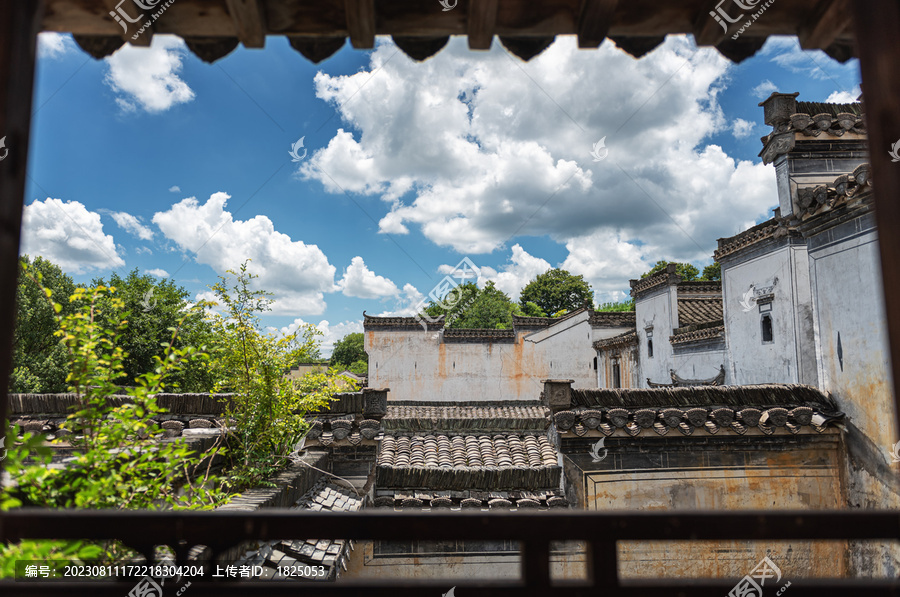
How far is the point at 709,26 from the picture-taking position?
1765 mm

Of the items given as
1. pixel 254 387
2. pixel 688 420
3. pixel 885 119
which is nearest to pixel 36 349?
pixel 254 387

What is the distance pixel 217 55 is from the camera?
186 cm

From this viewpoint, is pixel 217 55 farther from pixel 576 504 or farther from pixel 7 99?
pixel 576 504

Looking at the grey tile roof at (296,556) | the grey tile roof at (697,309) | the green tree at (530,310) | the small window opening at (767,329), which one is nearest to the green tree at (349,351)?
the green tree at (530,310)

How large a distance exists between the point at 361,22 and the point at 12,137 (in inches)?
44.2

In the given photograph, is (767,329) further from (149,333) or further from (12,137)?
(149,333)

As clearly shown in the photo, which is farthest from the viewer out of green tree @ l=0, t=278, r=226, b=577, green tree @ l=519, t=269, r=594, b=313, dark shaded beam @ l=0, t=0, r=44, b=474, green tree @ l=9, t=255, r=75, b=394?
green tree @ l=519, t=269, r=594, b=313

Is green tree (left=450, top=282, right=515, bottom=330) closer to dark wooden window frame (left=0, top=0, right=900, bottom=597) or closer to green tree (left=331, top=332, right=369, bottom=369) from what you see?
green tree (left=331, top=332, right=369, bottom=369)

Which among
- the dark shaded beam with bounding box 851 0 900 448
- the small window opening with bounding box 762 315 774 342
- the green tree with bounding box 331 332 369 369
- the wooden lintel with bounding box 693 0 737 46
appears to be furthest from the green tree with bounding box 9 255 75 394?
the green tree with bounding box 331 332 369 369

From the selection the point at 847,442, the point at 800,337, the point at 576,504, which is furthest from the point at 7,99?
the point at 800,337

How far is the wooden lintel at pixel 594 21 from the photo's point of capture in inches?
66.0

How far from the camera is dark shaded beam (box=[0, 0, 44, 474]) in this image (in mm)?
1203

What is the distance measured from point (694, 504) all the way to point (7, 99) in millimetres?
7546

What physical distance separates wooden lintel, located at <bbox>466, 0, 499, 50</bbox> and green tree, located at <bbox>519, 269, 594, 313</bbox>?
42415mm
